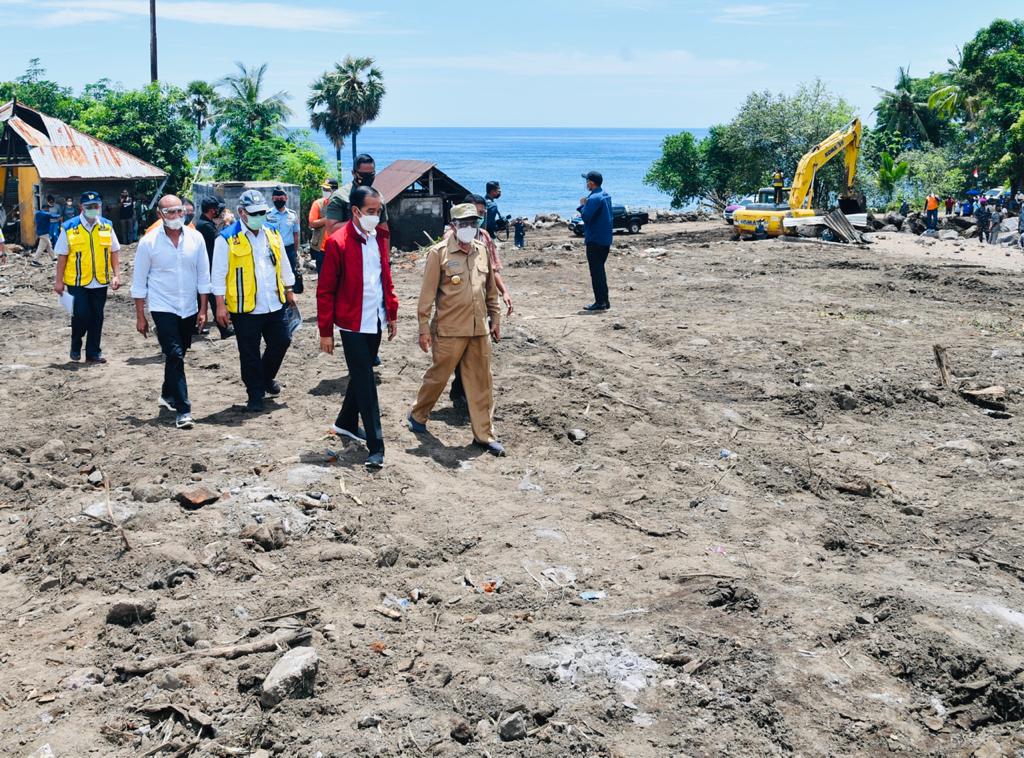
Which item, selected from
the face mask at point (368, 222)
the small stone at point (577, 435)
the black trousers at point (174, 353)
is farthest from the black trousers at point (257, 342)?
the small stone at point (577, 435)

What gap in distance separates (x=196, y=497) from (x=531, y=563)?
2.02 m

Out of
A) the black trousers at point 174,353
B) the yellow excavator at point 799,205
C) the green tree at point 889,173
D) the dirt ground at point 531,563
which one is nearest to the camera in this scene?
the dirt ground at point 531,563

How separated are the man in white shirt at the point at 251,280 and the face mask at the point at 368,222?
4.14ft

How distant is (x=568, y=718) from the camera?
405 cm

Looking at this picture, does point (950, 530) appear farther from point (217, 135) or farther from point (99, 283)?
point (217, 135)

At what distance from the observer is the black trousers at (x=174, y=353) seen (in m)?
7.64

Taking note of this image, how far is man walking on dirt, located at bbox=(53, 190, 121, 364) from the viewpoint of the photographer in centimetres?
940

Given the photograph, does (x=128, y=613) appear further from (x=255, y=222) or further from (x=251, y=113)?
(x=251, y=113)

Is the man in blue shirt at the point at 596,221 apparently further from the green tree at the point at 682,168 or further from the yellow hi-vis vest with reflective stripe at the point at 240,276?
the green tree at the point at 682,168

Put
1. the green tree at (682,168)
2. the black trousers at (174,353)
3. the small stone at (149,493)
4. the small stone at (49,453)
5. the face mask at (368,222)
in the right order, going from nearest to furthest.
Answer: the small stone at (149,493) < the face mask at (368,222) < the small stone at (49,453) < the black trousers at (174,353) < the green tree at (682,168)

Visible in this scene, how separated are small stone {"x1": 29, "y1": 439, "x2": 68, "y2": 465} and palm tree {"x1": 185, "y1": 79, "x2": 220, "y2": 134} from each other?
130 ft

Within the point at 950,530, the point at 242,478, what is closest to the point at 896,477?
the point at 950,530

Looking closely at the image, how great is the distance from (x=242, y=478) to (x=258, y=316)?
185 cm

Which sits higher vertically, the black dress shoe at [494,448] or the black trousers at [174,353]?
the black trousers at [174,353]
